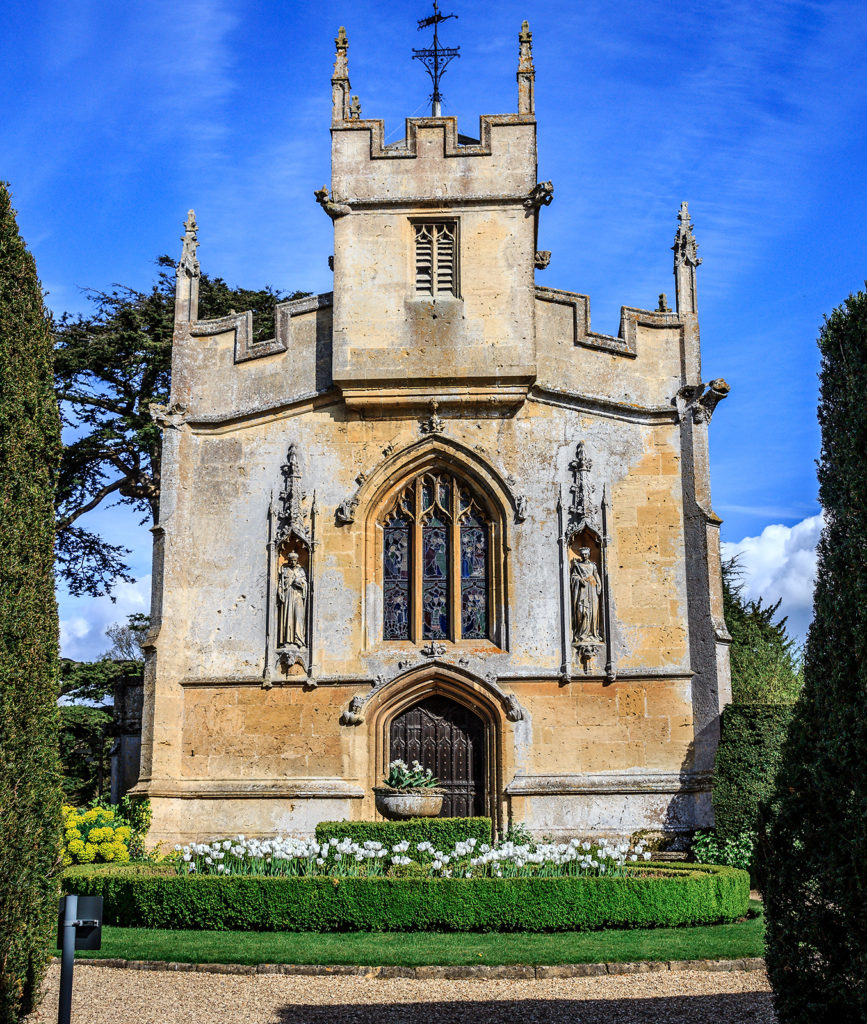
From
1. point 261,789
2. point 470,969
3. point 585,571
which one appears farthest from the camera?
point 585,571

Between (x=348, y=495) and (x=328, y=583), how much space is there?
1372mm

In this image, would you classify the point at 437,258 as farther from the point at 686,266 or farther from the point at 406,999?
the point at 406,999

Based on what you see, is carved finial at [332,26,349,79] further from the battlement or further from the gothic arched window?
the gothic arched window

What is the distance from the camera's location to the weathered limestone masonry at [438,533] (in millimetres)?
16562

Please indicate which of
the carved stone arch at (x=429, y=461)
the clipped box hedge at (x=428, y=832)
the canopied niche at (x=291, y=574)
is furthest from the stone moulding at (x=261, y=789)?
the carved stone arch at (x=429, y=461)

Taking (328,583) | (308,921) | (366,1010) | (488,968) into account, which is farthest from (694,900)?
(328,583)

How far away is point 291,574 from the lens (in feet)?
56.7

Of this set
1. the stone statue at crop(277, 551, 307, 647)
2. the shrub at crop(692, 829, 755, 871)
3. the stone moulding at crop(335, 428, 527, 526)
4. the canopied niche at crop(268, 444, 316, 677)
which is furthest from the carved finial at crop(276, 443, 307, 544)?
the shrub at crop(692, 829, 755, 871)

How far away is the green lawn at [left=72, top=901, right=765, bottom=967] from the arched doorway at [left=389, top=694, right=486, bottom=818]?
17.6ft

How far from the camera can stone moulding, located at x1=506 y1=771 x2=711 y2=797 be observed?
16.2m

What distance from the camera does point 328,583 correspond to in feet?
56.6

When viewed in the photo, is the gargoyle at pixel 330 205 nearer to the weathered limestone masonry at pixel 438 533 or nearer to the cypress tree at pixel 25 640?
the weathered limestone masonry at pixel 438 533

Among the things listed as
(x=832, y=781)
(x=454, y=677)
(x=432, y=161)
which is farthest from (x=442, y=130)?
(x=832, y=781)

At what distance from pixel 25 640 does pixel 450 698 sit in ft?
33.3
